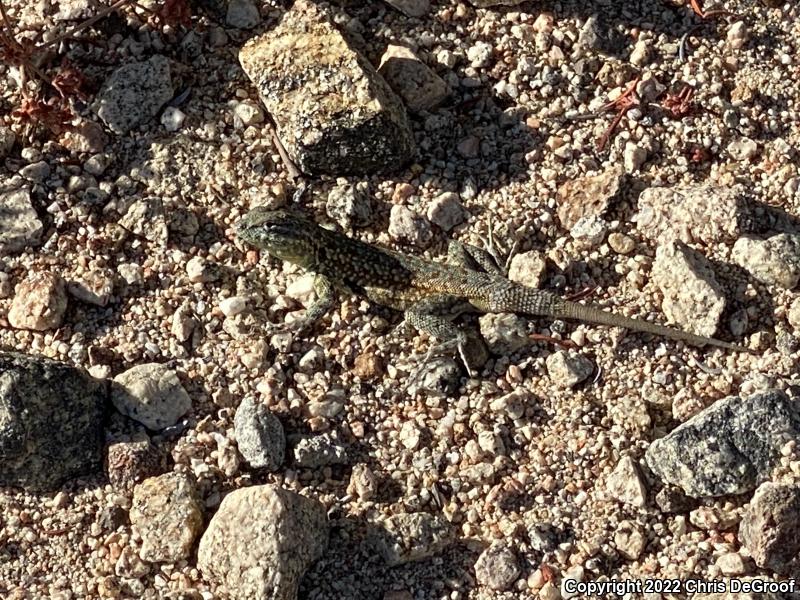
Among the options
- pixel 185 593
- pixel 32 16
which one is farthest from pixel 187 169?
pixel 185 593

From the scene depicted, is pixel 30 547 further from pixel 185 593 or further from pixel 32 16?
pixel 32 16

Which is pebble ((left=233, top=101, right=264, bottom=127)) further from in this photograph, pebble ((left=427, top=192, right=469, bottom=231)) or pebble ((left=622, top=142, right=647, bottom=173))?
pebble ((left=622, top=142, right=647, bottom=173))

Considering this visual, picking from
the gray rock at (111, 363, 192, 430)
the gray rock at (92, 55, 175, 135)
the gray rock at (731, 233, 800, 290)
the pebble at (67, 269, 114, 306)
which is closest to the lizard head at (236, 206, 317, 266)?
the pebble at (67, 269, 114, 306)

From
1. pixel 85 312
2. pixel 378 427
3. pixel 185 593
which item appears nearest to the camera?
pixel 185 593

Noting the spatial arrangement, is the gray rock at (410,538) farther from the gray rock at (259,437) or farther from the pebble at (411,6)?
the pebble at (411,6)

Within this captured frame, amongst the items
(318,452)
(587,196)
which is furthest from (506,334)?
(318,452)

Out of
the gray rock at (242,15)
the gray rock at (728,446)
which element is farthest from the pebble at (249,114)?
the gray rock at (728,446)
